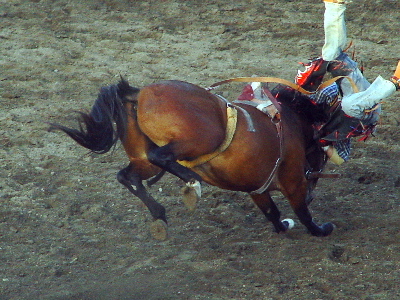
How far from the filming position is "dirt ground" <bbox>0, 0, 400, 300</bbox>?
3.80 m

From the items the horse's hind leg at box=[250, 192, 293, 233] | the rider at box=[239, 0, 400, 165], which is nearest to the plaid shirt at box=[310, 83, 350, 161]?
the rider at box=[239, 0, 400, 165]

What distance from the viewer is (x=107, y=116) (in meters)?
3.61

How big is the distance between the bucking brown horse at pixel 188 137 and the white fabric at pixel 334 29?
0.53 m

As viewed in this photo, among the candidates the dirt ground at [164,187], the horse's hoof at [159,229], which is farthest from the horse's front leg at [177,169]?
the dirt ground at [164,187]

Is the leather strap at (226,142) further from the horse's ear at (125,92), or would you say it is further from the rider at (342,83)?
the rider at (342,83)

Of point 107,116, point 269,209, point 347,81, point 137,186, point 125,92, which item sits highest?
point 125,92

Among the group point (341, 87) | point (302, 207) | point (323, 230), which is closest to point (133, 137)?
point (302, 207)

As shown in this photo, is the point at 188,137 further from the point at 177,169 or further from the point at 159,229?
the point at 159,229

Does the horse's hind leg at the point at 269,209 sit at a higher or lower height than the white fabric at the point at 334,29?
lower

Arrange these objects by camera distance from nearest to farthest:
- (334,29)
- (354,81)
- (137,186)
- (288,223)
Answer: (137,186), (334,29), (354,81), (288,223)

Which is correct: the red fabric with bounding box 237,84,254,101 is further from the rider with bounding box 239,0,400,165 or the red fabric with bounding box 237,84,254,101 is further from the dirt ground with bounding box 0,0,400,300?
the dirt ground with bounding box 0,0,400,300

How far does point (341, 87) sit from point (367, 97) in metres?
0.41

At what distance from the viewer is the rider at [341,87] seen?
12.6 ft

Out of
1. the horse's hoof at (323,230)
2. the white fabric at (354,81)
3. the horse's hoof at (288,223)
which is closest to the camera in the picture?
the white fabric at (354,81)
